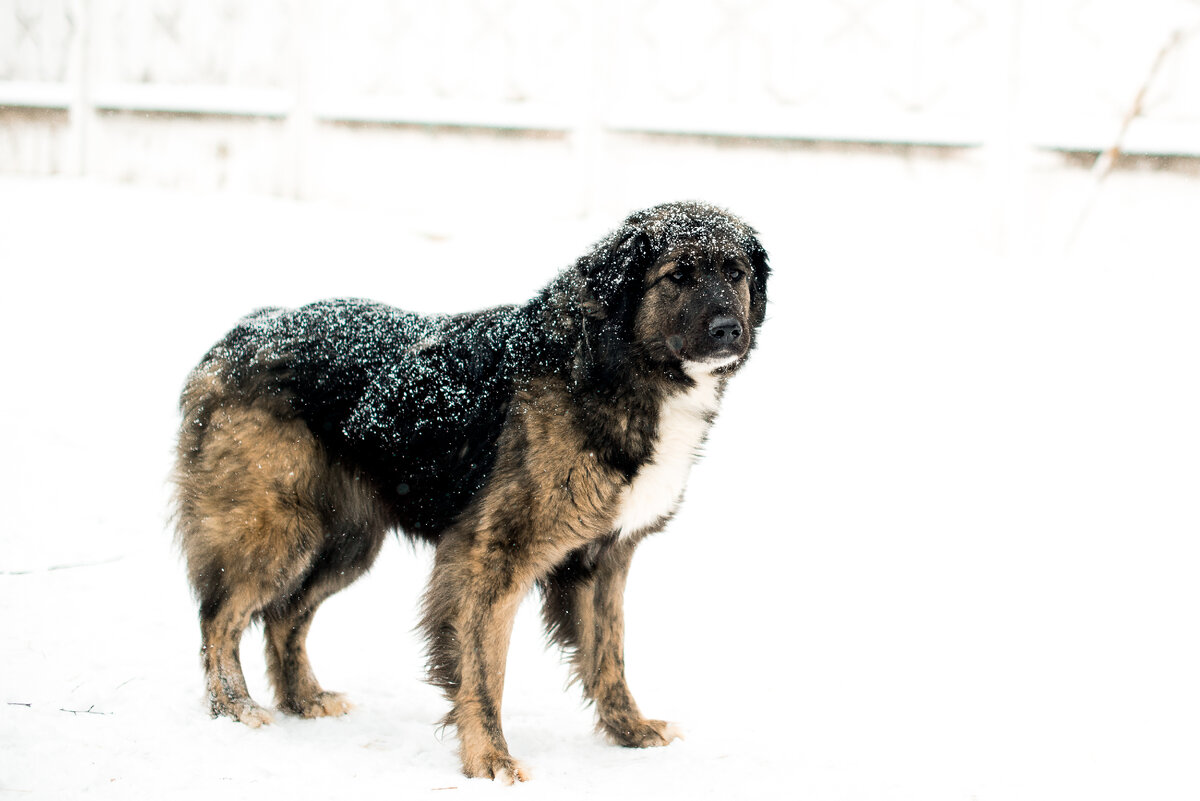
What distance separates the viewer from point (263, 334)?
12.2 feet

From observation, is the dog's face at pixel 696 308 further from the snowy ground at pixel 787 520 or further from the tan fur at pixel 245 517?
the snowy ground at pixel 787 520

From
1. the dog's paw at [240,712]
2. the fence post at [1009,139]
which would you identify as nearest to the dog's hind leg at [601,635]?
the dog's paw at [240,712]

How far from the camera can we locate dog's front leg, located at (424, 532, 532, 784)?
319cm

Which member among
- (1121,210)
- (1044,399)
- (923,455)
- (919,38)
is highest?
(919,38)

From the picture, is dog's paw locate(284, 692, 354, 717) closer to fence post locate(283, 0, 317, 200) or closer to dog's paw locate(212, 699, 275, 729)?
dog's paw locate(212, 699, 275, 729)

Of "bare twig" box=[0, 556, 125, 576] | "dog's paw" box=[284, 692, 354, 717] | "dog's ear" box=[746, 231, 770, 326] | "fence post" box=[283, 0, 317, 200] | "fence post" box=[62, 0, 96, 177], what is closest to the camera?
"dog's ear" box=[746, 231, 770, 326]

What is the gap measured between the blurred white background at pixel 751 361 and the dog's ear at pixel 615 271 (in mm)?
1604

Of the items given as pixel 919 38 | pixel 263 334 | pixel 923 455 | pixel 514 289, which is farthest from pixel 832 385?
pixel 263 334

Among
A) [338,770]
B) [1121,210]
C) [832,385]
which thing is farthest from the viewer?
[1121,210]

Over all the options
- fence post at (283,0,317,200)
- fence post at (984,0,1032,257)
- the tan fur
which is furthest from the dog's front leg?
fence post at (283,0,317,200)

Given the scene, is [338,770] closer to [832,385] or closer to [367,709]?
[367,709]

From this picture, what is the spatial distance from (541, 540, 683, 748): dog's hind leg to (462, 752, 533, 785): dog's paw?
545 mm

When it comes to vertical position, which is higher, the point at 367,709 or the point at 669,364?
the point at 669,364

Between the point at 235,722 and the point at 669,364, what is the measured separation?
200cm
